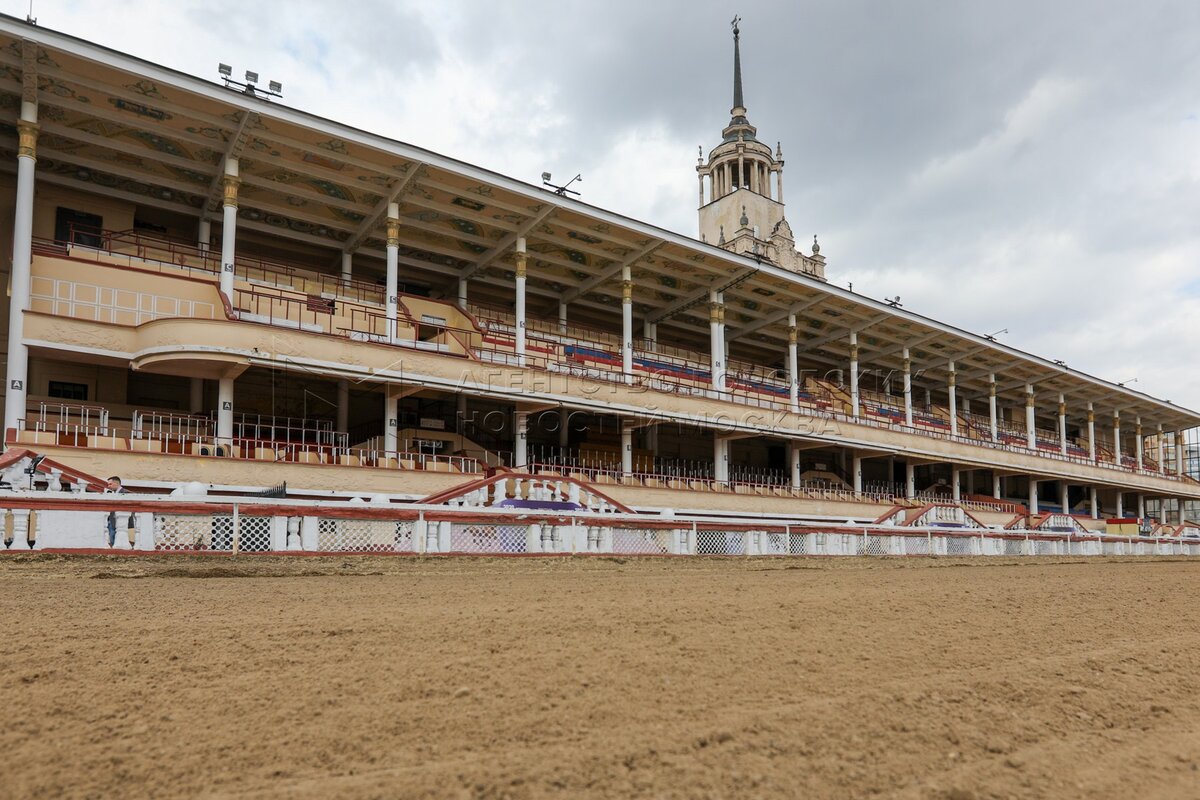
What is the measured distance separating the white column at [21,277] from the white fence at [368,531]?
9.21 metres

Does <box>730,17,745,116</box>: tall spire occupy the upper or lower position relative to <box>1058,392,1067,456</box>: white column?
upper

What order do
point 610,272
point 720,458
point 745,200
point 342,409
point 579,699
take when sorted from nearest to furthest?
1. point 579,699
2. point 342,409
3. point 610,272
4. point 720,458
5. point 745,200

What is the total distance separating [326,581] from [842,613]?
605cm

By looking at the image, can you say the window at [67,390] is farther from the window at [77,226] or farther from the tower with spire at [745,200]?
the tower with spire at [745,200]

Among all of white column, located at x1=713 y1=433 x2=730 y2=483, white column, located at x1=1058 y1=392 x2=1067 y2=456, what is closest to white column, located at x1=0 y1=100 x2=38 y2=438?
white column, located at x1=713 y1=433 x2=730 y2=483

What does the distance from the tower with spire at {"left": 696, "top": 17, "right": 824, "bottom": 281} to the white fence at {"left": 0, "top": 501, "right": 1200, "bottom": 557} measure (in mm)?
55645

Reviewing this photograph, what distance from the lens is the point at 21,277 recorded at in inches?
774

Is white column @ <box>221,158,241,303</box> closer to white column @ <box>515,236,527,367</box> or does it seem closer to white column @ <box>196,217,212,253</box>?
white column @ <box>196,217,212,253</box>

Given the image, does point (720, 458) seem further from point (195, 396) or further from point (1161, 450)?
point (1161, 450)

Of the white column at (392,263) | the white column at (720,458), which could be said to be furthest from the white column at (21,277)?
the white column at (720,458)

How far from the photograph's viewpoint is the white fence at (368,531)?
11.5 m

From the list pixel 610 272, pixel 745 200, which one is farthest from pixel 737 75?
pixel 610 272

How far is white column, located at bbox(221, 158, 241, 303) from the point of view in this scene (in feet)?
75.0

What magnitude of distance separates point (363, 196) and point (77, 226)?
8.71 meters
